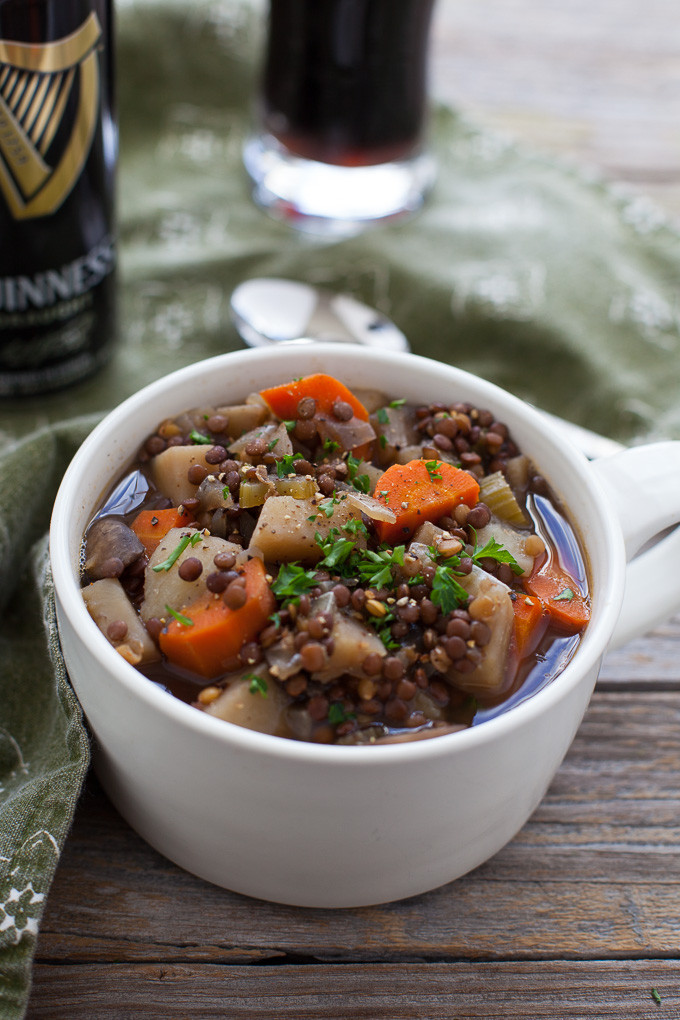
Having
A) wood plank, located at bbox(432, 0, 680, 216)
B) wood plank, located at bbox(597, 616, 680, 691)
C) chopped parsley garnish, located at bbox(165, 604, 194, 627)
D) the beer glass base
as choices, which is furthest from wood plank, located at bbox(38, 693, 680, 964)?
wood plank, located at bbox(432, 0, 680, 216)

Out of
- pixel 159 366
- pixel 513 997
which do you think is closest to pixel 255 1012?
pixel 513 997

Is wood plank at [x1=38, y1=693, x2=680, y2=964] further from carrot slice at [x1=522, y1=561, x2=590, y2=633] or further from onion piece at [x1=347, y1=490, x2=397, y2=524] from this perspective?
onion piece at [x1=347, y1=490, x2=397, y2=524]

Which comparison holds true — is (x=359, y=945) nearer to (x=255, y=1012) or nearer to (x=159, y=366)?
(x=255, y=1012)

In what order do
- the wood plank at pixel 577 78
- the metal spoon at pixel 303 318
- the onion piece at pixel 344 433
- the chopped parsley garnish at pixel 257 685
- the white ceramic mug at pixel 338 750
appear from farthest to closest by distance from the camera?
the wood plank at pixel 577 78 → the metal spoon at pixel 303 318 → the onion piece at pixel 344 433 → the chopped parsley garnish at pixel 257 685 → the white ceramic mug at pixel 338 750

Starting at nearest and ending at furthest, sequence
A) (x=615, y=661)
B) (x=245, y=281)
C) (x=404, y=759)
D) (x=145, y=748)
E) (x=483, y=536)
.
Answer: (x=404, y=759) < (x=145, y=748) < (x=483, y=536) < (x=615, y=661) < (x=245, y=281)

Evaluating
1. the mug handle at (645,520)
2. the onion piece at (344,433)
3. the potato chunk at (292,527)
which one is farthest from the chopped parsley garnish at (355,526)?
the mug handle at (645,520)

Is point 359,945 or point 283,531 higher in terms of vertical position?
point 283,531

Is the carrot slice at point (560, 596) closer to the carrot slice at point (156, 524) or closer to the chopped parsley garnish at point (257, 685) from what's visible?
the chopped parsley garnish at point (257, 685)
